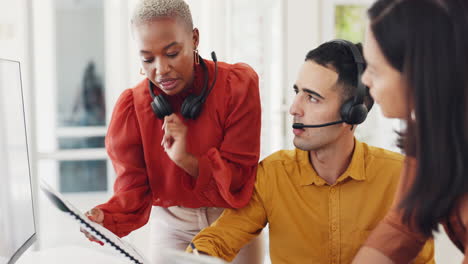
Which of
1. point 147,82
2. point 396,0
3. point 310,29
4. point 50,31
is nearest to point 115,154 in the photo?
point 147,82

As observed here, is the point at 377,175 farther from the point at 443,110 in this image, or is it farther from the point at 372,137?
the point at 372,137

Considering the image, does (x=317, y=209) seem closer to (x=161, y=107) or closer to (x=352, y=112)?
(x=352, y=112)

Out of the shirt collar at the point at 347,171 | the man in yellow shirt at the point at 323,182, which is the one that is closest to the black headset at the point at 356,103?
the man in yellow shirt at the point at 323,182

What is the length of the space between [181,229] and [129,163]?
27 centimetres

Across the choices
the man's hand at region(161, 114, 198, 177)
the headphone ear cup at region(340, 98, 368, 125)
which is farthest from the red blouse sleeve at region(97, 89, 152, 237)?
the headphone ear cup at region(340, 98, 368, 125)

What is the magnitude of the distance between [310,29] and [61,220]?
8.86 feet

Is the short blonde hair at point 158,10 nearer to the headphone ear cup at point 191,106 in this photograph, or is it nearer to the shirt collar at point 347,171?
the headphone ear cup at point 191,106

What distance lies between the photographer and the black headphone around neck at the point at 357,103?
1.23 metres

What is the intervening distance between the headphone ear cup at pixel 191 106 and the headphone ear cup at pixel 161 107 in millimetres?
39

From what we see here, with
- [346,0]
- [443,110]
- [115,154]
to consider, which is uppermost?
[346,0]

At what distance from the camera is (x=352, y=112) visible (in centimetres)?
124

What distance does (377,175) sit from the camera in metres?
1.36

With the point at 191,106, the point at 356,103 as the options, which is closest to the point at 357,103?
the point at 356,103

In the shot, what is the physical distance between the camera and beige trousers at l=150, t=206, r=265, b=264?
143cm
